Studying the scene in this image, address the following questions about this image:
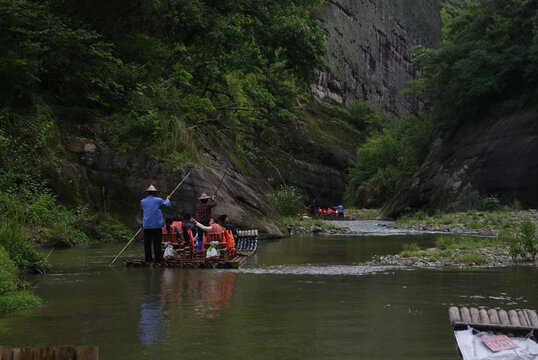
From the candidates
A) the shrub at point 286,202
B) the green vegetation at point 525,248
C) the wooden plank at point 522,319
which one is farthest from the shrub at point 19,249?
the shrub at point 286,202

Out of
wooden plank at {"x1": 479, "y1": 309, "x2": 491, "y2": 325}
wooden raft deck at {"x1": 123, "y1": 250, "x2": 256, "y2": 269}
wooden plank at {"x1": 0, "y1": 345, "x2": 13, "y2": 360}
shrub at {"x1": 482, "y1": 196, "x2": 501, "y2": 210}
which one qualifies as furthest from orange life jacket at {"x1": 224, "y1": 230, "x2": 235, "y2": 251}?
shrub at {"x1": 482, "y1": 196, "x2": 501, "y2": 210}

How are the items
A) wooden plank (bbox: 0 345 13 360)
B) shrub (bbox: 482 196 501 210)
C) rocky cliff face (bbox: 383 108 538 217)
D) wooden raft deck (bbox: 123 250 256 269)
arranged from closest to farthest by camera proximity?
1. wooden plank (bbox: 0 345 13 360)
2. wooden raft deck (bbox: 123 250 256 269)
3. shrub (bbox: 482 196 501 210)
4. rocky cliff face (bbox: 383 108 538 217)

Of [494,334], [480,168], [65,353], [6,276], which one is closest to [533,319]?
[494,334]

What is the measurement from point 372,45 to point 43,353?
8054 cm

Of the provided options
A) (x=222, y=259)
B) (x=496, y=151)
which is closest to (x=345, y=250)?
(x=222, y=259)

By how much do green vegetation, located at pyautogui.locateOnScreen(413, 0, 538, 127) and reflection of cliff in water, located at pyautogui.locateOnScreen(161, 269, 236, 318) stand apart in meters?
29.9

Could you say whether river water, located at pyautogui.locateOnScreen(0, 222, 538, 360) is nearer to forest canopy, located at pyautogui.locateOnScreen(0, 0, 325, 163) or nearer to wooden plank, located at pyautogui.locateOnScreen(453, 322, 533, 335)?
wooden plank, located at pyautogui.locateOnScreen(453, 322, 533, 335)

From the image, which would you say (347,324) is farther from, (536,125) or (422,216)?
(536,125)

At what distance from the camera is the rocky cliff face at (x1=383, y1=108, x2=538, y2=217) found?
3456cm

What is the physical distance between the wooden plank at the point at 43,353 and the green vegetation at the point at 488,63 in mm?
36476

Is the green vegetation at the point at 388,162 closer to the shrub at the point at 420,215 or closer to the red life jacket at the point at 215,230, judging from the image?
the shrub at the point at 420,215

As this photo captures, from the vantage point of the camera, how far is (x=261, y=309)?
8.36 meters

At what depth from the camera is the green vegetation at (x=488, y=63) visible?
1467 inches

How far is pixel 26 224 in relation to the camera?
1673 centimetres
